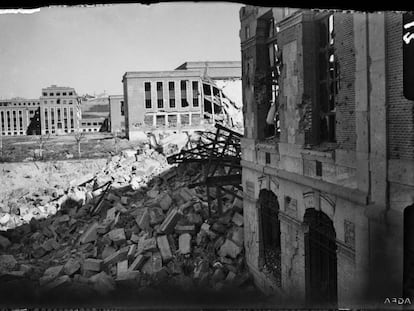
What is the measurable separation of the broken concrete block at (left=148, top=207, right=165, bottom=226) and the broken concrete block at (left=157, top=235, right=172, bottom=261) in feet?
3.61

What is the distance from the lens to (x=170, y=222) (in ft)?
40.0

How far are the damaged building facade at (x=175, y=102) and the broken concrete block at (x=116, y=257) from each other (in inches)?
485

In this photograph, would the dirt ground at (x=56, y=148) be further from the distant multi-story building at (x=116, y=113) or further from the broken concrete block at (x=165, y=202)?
the broken concrete block at (x=165, y=202)

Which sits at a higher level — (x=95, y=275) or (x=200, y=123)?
(x=200, y=123)

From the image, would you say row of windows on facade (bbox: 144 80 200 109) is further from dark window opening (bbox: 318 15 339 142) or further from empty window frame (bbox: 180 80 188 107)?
dark window opening (bbox: 318 15 339 142)

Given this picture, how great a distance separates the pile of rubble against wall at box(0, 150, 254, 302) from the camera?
1066 cm

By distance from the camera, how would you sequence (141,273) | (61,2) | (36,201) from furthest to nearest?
(36,201)
(141,273)
(61,2)

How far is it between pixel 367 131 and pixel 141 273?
7.06 metres

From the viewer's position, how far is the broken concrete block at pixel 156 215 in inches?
509

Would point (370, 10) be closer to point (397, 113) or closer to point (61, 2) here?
point (61, 2)

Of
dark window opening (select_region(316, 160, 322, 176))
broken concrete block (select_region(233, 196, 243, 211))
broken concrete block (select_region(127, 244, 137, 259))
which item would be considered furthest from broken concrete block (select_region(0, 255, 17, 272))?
dark window opening (select_region(316, 160, 322, 176))

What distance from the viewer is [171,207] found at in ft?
44.9

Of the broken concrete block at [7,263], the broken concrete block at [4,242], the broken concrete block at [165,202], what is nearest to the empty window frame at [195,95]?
the broken concrete block at [165,202]

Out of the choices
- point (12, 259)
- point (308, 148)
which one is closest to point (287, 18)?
point (308, 148)
